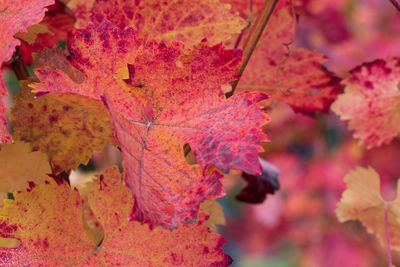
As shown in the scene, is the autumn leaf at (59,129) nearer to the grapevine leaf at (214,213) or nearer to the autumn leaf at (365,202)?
the grapevine leaf at (214,213)

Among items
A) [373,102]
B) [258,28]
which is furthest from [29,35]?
[373,102]

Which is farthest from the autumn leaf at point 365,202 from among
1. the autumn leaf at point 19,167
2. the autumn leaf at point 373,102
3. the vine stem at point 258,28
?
the autumn leaf at point 19,167

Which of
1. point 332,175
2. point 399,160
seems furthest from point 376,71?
point 399,160

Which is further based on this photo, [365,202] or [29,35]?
[365,202]

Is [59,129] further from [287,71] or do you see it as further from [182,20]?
[287,71]

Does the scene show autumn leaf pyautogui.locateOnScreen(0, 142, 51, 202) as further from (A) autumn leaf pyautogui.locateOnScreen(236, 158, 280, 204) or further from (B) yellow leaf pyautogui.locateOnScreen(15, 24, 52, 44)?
(A) autumn leaf pyautogui.locateOnScreen(236, 158, 280, 204)

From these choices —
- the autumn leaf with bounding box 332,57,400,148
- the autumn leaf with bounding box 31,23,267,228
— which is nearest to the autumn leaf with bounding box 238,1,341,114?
the autumn leaf with bounding box 332,57,400,148

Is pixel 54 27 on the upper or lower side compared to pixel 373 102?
upper
